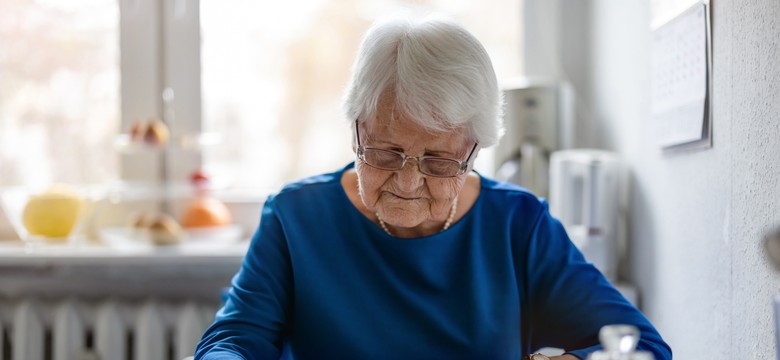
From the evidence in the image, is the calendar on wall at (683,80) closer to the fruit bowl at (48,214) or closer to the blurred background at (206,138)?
the blurred background at (206,138)

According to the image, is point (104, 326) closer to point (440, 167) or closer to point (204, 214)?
point (204, 214)

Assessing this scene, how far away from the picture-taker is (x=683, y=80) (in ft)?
4.85

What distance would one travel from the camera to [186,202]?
8.01 ft

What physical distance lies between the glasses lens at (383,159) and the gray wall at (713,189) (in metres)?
0.53

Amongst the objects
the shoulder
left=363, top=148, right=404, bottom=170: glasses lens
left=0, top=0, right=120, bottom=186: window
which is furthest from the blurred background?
left=363, top=148, right=404, bottom=170: glasses lens

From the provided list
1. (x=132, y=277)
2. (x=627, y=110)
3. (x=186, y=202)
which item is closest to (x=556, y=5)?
(x=627, y=110)

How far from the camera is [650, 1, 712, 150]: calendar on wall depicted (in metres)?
1.35

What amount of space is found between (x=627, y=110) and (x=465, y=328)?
0.90 metres

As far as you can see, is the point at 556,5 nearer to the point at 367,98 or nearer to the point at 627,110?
the point at 627,110

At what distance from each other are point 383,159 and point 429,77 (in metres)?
0.15

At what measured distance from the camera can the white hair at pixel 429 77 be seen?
1192 millimetres

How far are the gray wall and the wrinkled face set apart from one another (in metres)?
0.43

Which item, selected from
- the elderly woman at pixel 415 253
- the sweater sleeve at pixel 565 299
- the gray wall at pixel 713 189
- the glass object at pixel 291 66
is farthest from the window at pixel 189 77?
the sweater sleeve at pixel 565 299

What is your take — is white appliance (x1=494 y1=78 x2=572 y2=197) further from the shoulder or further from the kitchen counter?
the kitchen counter
